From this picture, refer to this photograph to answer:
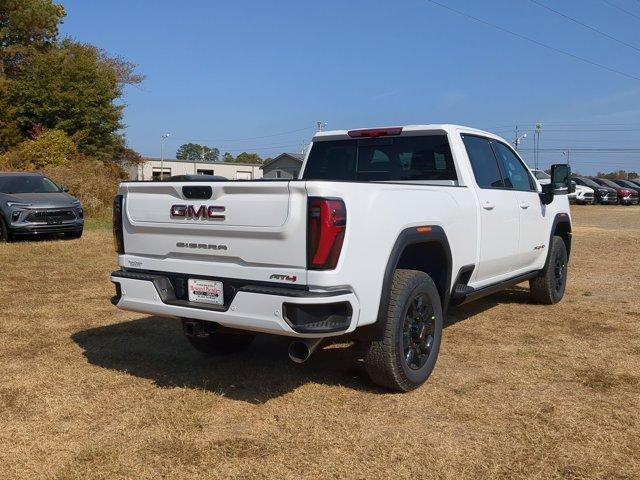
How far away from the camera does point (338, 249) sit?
365 cm

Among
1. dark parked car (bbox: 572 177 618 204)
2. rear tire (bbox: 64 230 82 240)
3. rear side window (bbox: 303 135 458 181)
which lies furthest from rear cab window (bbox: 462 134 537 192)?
dark parked car (bbox: 572 177 618 204)

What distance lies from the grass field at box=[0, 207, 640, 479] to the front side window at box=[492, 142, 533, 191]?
4.66 ft

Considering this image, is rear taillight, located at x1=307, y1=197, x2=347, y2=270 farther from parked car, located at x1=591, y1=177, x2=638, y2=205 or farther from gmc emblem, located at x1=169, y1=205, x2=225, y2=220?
parked car, located at x1=591, y1=177, x2=638, y2=205

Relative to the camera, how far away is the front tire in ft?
13.6

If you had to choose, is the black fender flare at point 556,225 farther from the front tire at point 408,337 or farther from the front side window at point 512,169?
the front tire at point 408,337

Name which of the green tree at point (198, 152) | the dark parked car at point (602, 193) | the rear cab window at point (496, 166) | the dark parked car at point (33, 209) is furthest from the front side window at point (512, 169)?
the green tree at point (198, 152)

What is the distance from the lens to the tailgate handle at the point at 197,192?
4.06 metres

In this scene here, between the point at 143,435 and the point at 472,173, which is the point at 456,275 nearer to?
the point at 472,173

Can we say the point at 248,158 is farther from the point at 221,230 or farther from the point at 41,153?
the point at 221,230

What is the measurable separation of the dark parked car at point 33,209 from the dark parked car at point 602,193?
30664 mm

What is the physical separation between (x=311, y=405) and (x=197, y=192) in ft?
5.19

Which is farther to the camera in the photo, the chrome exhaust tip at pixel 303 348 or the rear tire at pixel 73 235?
the rear tire at pixel 73 235

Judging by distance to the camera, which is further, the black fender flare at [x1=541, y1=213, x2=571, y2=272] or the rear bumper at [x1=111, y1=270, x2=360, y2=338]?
the black fender flare at [x1=541, y1=213, x2=571, y2=272]

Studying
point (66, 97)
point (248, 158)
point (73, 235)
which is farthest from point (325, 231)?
point (248, 158)
